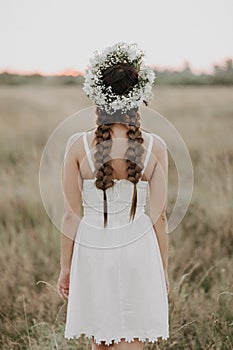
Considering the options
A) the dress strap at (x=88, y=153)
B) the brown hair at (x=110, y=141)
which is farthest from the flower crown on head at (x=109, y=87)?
the dress strap at (x=88, y=153)

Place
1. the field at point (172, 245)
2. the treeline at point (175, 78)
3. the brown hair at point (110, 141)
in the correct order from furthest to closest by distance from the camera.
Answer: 1. the treeline at point (175, 78)
2. the field at point (172, 245)
3. the brown hair at point (110, 141)

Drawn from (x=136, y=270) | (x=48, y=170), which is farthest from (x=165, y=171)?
(x=48, y=170)

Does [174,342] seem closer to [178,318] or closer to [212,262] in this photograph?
[178,318]

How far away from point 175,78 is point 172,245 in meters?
11.1

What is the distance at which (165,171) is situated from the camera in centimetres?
325

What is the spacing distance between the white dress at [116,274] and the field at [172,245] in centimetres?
71

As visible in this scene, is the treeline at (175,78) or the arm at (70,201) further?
the treeline at (175,78)

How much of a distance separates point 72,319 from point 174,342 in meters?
0.97

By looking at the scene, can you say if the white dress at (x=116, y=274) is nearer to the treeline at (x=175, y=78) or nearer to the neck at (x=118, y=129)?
the neck at (x=118, y=129)

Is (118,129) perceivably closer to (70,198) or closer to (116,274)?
(70,198)

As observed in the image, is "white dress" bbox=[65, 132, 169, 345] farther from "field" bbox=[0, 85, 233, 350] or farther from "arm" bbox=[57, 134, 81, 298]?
"field" bbox=[0, 85, 233, 350]

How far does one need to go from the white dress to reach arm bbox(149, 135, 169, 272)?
4 centimetres

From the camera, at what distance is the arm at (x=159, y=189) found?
10.6ft

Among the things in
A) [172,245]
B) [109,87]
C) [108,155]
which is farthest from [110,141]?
[172,245]
